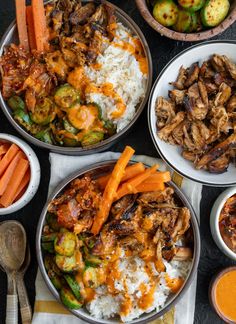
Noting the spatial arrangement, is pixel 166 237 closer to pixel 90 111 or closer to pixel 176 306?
pixel 176 306

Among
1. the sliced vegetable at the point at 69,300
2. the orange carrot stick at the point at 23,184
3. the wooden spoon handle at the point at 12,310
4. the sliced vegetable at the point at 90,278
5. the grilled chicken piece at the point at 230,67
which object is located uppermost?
the grilled chicken piece at the point at 230,67

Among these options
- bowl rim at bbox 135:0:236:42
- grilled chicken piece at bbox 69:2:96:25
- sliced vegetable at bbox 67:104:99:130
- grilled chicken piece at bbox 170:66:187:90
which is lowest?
sliced vegetable at bbox 67:104:99:130

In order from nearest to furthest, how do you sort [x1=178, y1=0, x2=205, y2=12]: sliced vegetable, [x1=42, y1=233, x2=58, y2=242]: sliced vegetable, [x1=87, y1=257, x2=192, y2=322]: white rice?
[x1=178, y1=0, x2=205, y2=12]: sliced vegetable
[x1=87, y1=257, x2=192, y2=322]: white rice
[x1=42, y1=233, x2=58, y2=242]: sliced vegetable

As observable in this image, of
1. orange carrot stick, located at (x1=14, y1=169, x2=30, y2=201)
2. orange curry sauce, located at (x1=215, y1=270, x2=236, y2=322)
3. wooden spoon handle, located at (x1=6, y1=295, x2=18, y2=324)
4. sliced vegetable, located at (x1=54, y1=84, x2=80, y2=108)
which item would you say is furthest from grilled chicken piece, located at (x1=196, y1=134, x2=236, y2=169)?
wooden spoon handle, located at (x1=6, y1=295, x2=18, y2=324)

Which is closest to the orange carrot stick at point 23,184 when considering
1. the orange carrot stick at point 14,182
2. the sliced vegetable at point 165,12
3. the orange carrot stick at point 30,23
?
the orange carrot stick at point 14,182

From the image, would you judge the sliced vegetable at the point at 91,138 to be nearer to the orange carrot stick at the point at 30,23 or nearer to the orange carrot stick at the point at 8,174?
the orange carrot stick at the point at 8,174

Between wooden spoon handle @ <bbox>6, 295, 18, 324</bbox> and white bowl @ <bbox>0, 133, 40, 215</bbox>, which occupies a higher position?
white bowl @ <bbox>0, 133, 40, 215</bbox>

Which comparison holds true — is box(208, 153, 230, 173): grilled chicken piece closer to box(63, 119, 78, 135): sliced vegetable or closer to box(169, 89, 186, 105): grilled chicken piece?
box(169, 89, 186, 105): grilled chicken piece

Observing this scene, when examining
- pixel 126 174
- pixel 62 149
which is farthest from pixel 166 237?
pixel 62 149

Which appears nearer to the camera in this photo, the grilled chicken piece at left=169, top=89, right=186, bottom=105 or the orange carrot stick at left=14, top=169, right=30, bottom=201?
the grilled chicken piece at left=169, top=89, right=186, bottom=105
